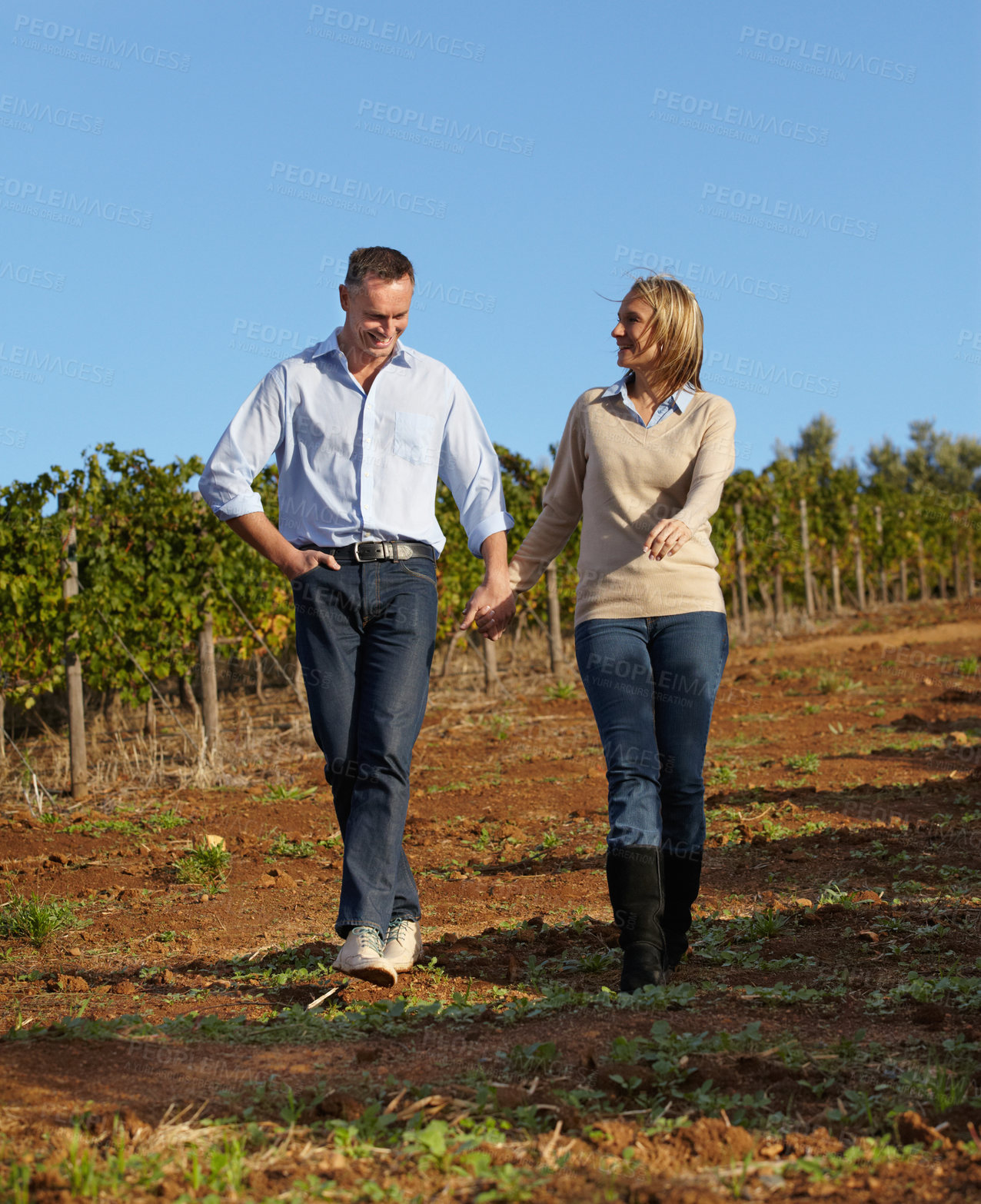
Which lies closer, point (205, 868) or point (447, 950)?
point (447, 950)

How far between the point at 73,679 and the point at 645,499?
607 centimetres

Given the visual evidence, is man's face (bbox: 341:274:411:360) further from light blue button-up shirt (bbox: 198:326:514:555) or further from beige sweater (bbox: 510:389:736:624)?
beige sweater (bbox: 510:389:736:624)

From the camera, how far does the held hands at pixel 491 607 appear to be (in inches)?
125

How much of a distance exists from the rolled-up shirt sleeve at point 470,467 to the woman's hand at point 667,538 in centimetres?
60

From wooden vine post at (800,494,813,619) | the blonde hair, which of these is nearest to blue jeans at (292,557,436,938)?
the blonde hair

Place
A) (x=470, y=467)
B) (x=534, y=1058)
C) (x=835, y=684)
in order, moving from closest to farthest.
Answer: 1. (x=534, y=1058)
2. (x=470, y=467)
3. (x=835, y=684)

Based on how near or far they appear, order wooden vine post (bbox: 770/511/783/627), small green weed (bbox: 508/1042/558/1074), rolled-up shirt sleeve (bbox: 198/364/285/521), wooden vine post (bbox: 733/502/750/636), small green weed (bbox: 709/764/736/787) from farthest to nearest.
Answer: wooden vine post (bbox: 770/511/783/627) → wooden vine post (bbox: 733/502/750/636) → small green weed (bbox: 709/764/736/787) → rolled-up shirt sleeve (bbox: 198/364/285/521) → small green weed (bbox: 508/1042/558/1074)

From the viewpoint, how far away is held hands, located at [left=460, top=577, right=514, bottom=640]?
10.4 feet

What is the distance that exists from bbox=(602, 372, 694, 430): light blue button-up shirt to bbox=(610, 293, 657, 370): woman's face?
3.4 inches

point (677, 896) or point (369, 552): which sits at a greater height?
point (369, 552)

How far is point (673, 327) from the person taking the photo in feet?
10.2

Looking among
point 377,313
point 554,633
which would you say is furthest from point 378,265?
point 554,633

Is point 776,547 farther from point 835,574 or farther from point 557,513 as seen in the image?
point 557,513

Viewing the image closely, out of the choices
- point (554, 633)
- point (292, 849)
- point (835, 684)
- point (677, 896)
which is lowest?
point (292, 849)
